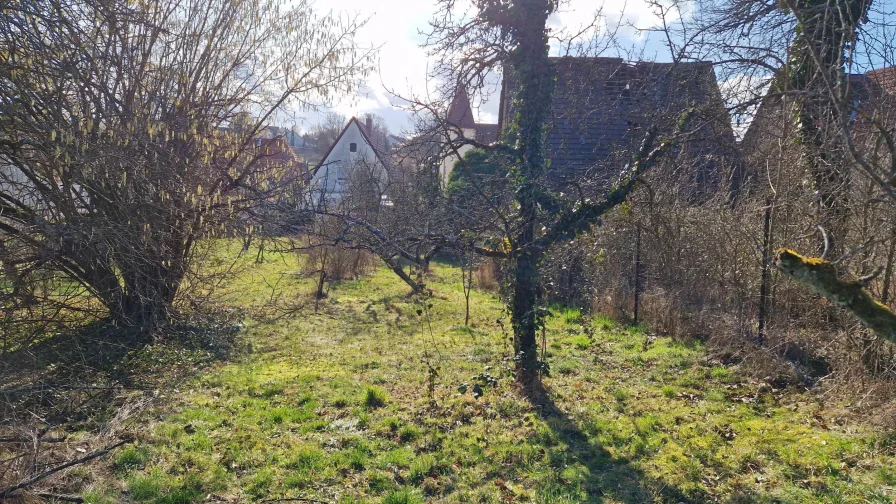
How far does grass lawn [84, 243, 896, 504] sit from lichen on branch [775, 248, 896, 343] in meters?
1.59

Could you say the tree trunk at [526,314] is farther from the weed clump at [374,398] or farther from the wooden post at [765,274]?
the wooden post at [765,274]

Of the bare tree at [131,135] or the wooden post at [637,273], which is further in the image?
the wooden post at [637,273]

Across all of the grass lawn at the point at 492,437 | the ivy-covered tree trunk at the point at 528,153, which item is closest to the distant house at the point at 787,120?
the ivy-covered tree trunk at the point at 528,153

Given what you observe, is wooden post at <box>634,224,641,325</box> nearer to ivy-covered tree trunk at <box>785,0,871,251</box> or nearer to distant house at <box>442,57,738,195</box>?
distant house at <box>442,57,738,195</box>

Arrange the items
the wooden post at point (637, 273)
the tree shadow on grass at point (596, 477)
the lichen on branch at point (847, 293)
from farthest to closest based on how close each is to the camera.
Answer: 1. the wooden post at point (637, 273)
2. the tree shadow on grass at point (596, 477)
3. the lichen on branch at point (847, 293)

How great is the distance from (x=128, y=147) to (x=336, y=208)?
13.0ft

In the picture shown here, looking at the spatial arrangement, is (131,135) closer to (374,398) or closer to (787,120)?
(374,398)

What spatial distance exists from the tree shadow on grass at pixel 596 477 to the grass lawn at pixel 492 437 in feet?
0.05

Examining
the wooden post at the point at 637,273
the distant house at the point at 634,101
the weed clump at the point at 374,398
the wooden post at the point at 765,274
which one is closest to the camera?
the distant house at the point at 634,101

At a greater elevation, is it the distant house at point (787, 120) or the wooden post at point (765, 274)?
the distant house at point (787, 120)

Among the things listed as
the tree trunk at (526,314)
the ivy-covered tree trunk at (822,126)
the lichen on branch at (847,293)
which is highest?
the ivy-covered tree trunk at (822,126)

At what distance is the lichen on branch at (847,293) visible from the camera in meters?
3.50

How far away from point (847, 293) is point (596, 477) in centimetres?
247

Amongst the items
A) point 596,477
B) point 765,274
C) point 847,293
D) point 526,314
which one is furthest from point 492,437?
point 765,274
